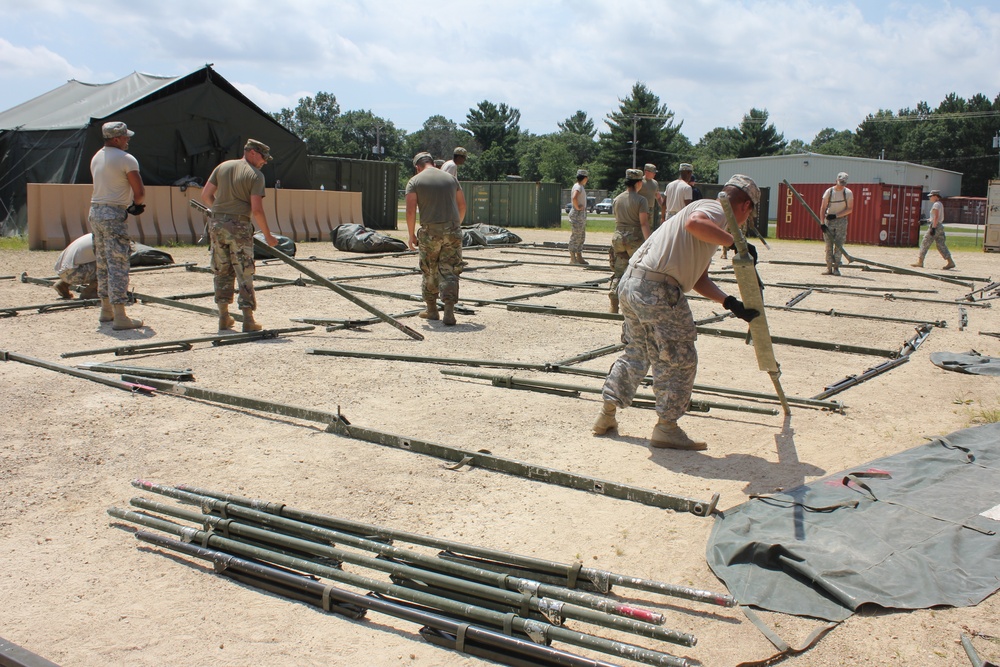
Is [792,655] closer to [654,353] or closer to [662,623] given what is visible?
[662,623]

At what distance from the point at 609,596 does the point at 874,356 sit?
6128mm

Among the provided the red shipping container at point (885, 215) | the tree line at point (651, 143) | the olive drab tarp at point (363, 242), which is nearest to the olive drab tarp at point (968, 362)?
the olive drab tarp at point (363, 242)

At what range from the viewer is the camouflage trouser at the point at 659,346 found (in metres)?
5.02

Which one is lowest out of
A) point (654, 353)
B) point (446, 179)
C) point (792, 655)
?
point (792, 655)

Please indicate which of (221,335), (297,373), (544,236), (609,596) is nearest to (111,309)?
(221,335)

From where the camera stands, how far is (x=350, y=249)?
19.5m

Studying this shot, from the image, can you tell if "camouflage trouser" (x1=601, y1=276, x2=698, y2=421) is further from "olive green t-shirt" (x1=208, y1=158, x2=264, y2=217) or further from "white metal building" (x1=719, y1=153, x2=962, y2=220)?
"white metal building" (x1=719, y1=153, x2=962, y2=220)

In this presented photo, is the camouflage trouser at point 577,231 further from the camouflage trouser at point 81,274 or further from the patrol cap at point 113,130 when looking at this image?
the patrol cap at point 113,130

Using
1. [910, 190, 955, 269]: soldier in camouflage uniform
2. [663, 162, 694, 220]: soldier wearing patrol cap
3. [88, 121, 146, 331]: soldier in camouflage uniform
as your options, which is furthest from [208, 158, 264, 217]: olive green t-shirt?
[910, 190, 955, 269]: soldier in camouflage uniform

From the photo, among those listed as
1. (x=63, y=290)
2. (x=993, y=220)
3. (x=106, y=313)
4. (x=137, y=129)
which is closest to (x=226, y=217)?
(x=106, y=313)

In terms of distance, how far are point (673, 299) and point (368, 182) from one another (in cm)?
2361

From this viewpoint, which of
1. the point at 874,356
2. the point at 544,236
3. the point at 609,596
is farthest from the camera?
the point at 544,236

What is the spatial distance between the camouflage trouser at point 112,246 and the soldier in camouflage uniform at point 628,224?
5517mm

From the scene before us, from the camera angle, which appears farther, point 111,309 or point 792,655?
point 111,309
